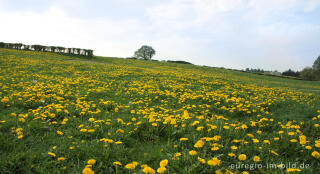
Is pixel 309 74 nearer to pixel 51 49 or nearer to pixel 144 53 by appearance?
pixel 144 53

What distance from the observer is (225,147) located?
2760mm

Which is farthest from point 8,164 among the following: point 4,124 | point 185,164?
point 185,164

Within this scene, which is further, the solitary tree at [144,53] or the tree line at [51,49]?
the solitary tree at [144,53]

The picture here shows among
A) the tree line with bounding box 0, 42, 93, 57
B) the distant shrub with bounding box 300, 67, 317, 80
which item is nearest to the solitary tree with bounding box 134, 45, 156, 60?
the tree line with bounding box 0, 42, 93, 57

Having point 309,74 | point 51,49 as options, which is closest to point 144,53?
point 51,49

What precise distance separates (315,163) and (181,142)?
6.95 feet

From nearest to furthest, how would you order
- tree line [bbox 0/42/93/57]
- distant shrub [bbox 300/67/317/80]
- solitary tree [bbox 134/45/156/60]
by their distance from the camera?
tree line [bbox 0/42/93/57] < distant shrub [bbox 300/67/317/80] < solitary tree [bbox 134/45/156/60]

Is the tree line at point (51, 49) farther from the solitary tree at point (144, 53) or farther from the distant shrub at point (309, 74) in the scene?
the distant shrub at point (309, 74)

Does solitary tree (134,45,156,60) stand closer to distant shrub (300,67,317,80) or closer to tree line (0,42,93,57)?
tree line (0,42,93,57)

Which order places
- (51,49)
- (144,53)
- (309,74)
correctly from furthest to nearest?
(144,53)
(309,74)
(51,49)

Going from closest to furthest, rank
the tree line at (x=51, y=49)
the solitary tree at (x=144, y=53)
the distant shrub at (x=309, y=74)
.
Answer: the tree line at (x=51, y=49)
the distant shrub at (x=309, y=74)
the solitary tree at (x=144, y=53)

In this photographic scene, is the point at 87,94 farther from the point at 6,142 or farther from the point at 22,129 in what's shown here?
the point at 6,142

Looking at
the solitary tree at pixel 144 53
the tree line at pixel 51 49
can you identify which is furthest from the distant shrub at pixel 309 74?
the tree line at pixel 51 49

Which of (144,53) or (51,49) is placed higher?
(144,53)
